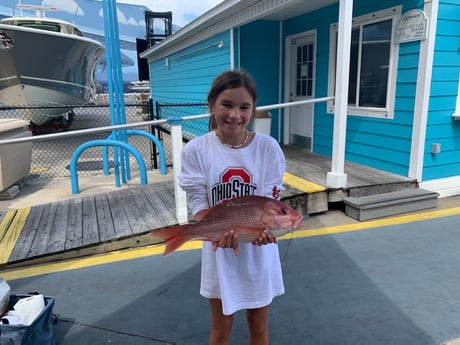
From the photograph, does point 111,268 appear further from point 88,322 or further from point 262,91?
point 262,91

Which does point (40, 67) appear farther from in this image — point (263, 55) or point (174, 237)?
point (174, 237)

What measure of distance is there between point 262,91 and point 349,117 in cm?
211

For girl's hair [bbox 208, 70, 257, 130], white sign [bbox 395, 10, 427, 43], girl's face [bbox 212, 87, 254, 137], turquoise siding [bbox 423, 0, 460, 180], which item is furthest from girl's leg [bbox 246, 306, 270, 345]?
white sign [bbox 395, 10, 427, 43]

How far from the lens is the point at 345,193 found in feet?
14.0

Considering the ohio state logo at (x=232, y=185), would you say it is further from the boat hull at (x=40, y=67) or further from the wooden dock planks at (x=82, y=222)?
the boat hull at (x=40, y=67)

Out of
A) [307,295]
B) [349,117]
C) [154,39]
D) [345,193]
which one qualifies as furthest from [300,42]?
[154,39]

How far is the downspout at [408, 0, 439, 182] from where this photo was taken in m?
4.15

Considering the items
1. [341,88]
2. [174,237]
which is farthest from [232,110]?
[341,88]

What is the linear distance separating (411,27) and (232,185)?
402cm

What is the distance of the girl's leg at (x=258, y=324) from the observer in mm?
1619

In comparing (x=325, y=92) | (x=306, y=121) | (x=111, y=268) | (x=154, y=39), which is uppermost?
(x=154, y=39)

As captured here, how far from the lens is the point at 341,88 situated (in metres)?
4.08

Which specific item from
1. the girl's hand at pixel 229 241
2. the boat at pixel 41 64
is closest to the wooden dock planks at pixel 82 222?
the girl's hand at pixel 229 241

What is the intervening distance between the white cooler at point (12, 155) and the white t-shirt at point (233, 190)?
4.21 metres
